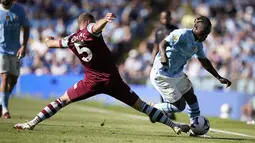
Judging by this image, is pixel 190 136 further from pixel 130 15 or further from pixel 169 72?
pixel 130 15

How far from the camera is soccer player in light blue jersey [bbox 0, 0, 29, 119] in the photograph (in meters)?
13.9

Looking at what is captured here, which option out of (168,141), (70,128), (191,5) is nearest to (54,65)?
(191,5)

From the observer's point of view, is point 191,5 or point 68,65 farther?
point 191,5

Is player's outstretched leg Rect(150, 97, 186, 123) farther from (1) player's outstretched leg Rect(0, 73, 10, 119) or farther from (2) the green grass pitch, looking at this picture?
(1) player's outstretched leg Rect(0, 73, 10, 119)

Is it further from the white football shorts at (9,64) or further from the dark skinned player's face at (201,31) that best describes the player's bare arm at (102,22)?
the white football shorts at (9,64)

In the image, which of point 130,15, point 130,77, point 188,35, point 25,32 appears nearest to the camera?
point 188,35

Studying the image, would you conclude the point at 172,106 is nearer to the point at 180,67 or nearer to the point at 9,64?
the point at 180,67

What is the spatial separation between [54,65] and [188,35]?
18024 millimetres

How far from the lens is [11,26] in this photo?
1397 cm

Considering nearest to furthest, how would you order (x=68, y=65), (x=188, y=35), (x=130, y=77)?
(x=188, y=35) < (x=130, y=77) < (x=68, y=65)

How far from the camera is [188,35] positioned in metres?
11.2

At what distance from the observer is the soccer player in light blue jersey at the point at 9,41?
13922 millimetres

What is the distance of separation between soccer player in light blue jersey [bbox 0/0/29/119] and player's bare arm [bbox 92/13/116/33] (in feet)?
12.4

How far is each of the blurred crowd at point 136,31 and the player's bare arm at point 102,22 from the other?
14.5 metres
